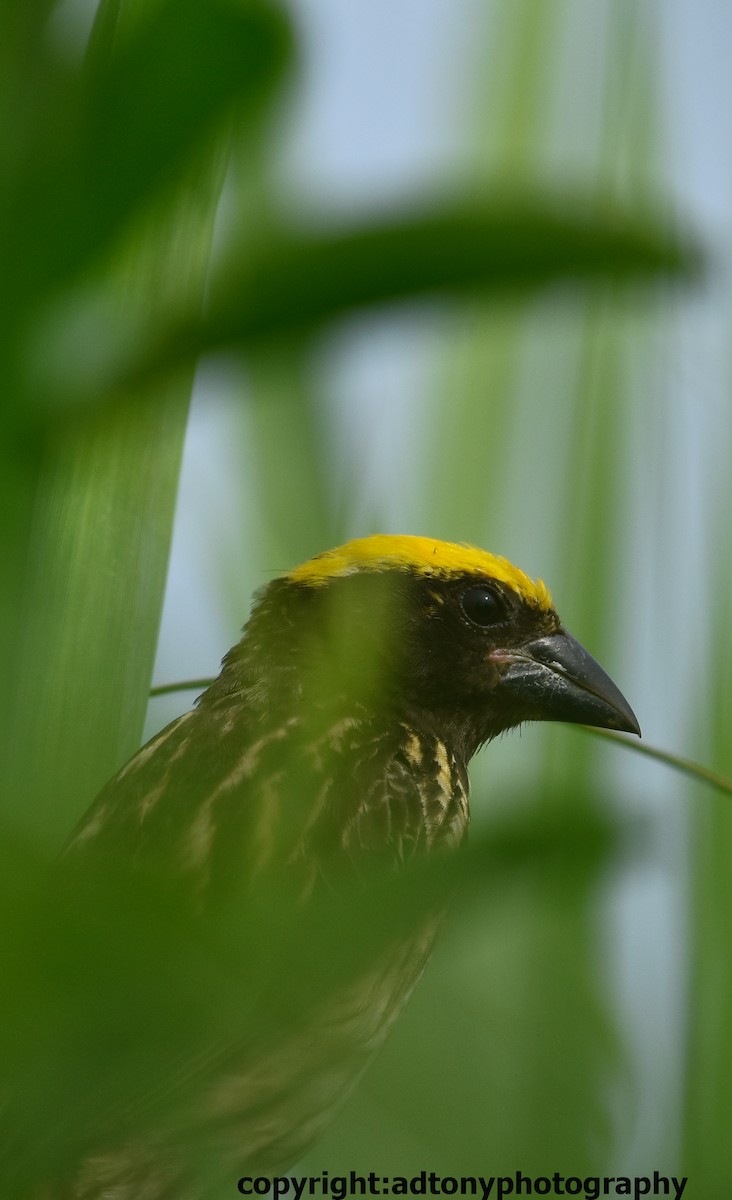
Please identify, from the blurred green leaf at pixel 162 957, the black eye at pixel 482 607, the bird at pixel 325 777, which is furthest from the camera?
the black eye at pixel 482 607

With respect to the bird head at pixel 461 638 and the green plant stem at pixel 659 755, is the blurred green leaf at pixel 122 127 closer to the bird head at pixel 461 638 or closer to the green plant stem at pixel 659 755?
the green plant stem at pixel 659 755

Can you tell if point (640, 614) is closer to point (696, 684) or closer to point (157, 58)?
point (696, 684)

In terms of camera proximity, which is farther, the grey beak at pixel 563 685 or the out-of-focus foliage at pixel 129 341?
the grey beak at pixel 563 685

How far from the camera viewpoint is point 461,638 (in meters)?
2.21

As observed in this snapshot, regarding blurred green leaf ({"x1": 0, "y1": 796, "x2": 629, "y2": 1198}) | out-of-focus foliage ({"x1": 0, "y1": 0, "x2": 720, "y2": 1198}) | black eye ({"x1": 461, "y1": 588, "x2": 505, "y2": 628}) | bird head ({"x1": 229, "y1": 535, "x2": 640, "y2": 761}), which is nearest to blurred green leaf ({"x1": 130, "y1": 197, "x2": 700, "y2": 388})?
out-of-focus foliage ({"x1": 0, "y1": 0, "x2": 720, "y2": 1198})

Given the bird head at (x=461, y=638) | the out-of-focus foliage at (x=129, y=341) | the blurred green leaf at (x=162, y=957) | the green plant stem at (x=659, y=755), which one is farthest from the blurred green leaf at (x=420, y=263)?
the bird head at (x=461, y=638)

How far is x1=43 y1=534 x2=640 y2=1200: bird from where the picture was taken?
47 cm

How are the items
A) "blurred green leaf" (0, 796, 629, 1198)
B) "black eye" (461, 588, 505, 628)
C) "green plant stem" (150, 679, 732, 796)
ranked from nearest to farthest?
"blurred green leaf" (0, 796, 629, 1198), "green plant stem" (150, 679, 732, 796), "black eye" (461, 588, 505, 628)

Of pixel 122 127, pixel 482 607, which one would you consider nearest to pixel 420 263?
pixel 122 127

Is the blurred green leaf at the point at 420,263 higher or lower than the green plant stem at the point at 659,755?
higher

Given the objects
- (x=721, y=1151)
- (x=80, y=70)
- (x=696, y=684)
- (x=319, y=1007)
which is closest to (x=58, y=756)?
(x=319, y=1007)

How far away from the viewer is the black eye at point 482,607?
2232mm

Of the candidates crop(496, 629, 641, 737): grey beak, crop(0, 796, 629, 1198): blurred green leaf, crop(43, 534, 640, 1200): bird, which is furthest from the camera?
crop(496, 629, 641, 737): grey beak

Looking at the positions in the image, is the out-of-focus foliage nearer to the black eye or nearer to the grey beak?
the grey beak
